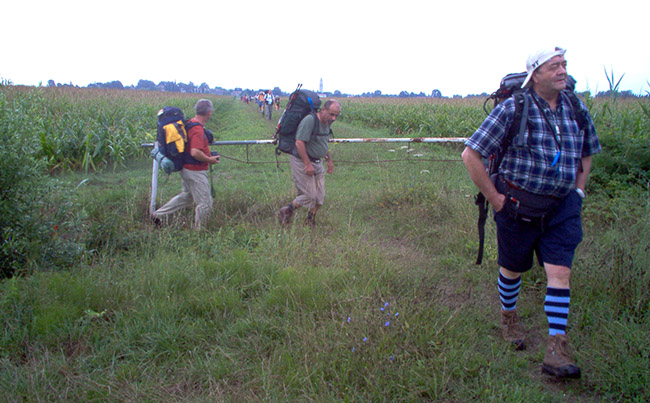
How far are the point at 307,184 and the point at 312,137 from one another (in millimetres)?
606

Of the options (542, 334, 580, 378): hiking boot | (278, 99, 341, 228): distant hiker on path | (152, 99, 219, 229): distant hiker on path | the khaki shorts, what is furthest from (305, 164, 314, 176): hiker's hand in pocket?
(542, 334, 580, 378): hiking boot

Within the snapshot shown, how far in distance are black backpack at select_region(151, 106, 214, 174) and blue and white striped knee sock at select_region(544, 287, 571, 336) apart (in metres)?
4.49

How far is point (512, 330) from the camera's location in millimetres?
3176

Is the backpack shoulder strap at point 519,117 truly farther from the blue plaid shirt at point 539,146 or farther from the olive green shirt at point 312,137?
the olive green shirt at point 312,137

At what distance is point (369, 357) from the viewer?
275 cm

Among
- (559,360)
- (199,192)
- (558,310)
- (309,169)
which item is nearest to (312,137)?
(309,169)

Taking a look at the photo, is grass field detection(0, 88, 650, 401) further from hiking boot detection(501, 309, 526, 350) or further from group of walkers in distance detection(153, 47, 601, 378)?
group of walkers in distance detection(153, 47, 601, 378)

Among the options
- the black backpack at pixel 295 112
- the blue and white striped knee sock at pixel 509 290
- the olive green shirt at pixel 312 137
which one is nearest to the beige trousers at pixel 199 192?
the black backpack at pixel 295 112

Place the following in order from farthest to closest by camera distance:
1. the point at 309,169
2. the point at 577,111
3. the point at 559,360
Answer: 1. the point at 309,169
2. the point at 577,111
3. the point at 559,360

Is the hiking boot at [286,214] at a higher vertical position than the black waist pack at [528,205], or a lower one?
lower

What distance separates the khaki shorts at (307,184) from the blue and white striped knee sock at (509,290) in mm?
3008

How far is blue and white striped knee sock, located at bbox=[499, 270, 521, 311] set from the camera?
314 centimetres

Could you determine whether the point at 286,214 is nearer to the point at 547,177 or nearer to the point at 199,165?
the point at 199,165

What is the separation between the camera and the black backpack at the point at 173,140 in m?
5.59
